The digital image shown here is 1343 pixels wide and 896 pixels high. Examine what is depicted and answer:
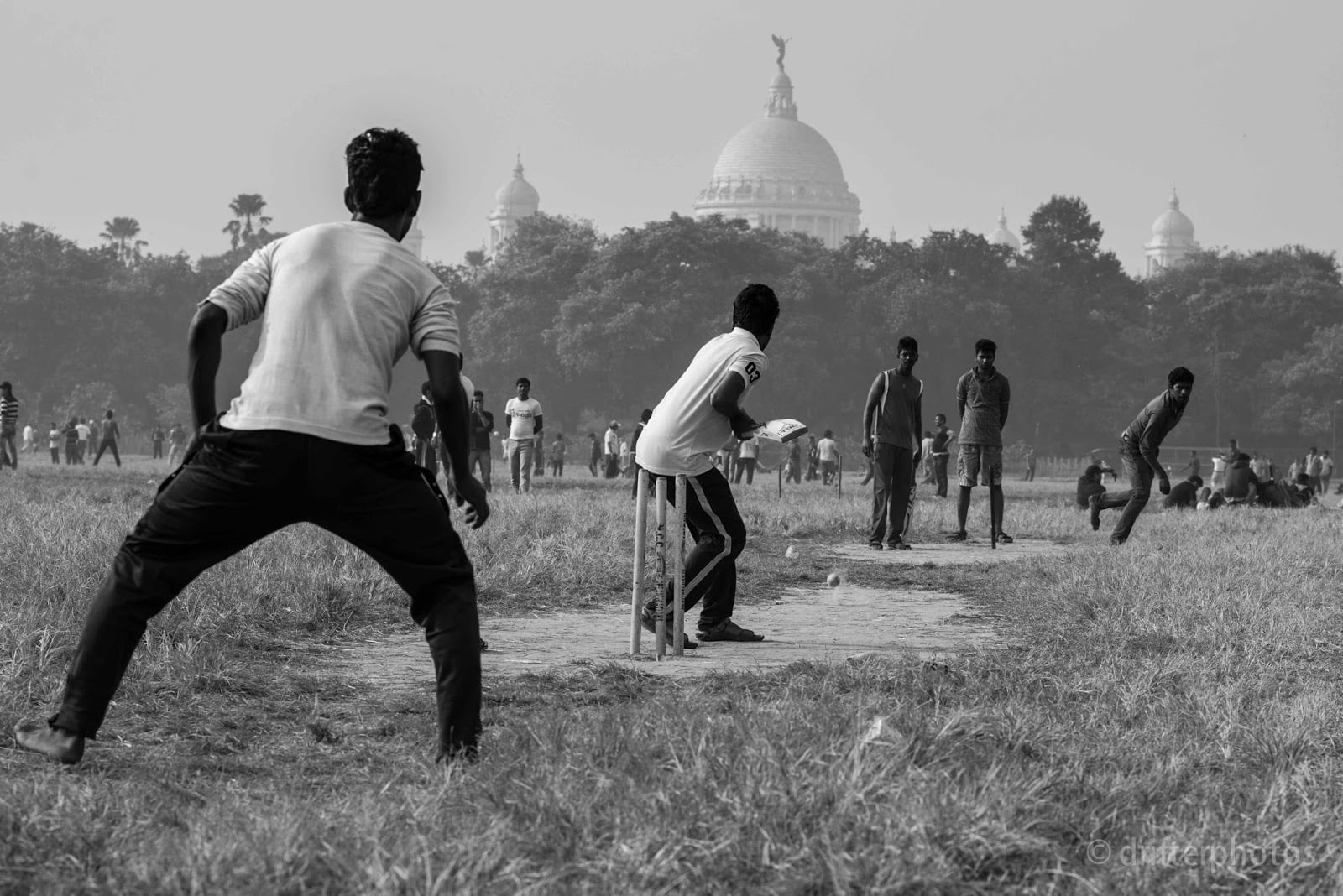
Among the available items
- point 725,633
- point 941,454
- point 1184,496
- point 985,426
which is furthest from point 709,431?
point 941,454

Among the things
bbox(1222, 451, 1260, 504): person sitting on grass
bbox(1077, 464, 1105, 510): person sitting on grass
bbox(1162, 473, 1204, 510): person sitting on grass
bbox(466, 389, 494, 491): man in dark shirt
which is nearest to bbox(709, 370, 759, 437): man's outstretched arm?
bbox(1077, 464, 1105, 510): person sitting on grass

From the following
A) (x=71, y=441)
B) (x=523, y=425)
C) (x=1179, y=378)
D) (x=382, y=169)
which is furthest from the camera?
(x=71, y=441)

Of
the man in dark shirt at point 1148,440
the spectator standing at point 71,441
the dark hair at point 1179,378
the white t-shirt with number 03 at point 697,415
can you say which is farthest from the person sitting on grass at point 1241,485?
the spectator standing at point 71,441

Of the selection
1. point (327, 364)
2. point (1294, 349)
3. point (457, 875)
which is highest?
point (1294, 349)

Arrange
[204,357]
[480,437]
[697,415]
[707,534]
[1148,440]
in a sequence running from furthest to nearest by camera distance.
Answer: [480,437]
[1148,440]
[707,534]
[697,415]
[204,357]

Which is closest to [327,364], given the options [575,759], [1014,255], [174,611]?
[575,759]

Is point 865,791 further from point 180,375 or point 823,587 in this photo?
point 180,375

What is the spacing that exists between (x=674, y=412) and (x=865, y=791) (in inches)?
127

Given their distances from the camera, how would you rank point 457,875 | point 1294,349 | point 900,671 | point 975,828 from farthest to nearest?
point 1294,349, point 900,671, point 975,828, point 457,875

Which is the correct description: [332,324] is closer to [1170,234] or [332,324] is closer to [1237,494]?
[1237,494]

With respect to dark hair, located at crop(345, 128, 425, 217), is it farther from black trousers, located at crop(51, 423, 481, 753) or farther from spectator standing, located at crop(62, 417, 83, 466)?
spectator standing, located at crop(62, 417, 83, 466)

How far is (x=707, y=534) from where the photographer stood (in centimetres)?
687

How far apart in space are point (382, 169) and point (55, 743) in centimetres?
151

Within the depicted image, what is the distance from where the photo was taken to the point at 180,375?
228 ft
